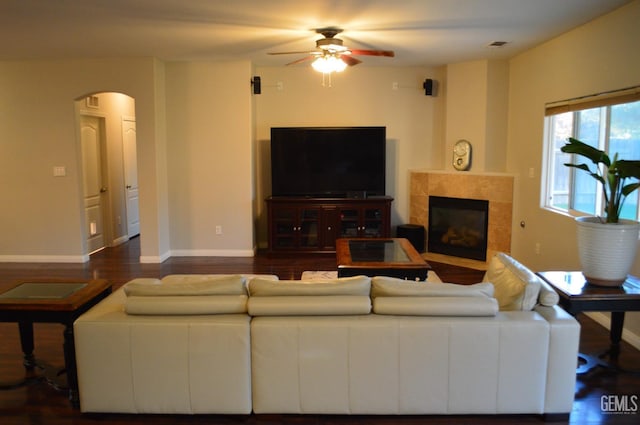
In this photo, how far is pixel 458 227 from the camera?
22.0 ft

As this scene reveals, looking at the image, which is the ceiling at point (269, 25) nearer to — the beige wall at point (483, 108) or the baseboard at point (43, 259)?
the beige wall at point (483, 108)

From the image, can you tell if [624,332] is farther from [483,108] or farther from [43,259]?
[43,259]

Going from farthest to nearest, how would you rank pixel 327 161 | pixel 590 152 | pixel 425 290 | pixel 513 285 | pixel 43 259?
1. pixel 327 161
2. pixel 43 259
3. pixel 590 152
4. pixel 513 285
5. pixel 425 290

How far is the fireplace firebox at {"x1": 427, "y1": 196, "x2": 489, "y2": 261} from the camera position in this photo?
645 cm

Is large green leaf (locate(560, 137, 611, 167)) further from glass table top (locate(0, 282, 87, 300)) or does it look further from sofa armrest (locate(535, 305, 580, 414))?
glass table top (locate(0, 282, 87, 300))

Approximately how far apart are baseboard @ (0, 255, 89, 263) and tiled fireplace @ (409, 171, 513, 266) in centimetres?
469

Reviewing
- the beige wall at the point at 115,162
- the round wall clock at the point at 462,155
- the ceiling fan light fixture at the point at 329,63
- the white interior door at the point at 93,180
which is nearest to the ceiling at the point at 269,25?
the ceiling fan light fixture at the point at 329,63

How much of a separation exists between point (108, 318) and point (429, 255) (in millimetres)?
4971

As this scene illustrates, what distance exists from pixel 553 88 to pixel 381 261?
263 centimetres

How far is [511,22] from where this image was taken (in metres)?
4.45

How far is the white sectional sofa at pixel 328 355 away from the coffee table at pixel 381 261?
1456 millimetres

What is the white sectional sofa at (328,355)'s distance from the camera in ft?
8.54

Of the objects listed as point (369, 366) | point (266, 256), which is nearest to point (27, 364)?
point (369, 366)

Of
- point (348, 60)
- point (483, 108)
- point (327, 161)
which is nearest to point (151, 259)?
point (327, 161)
